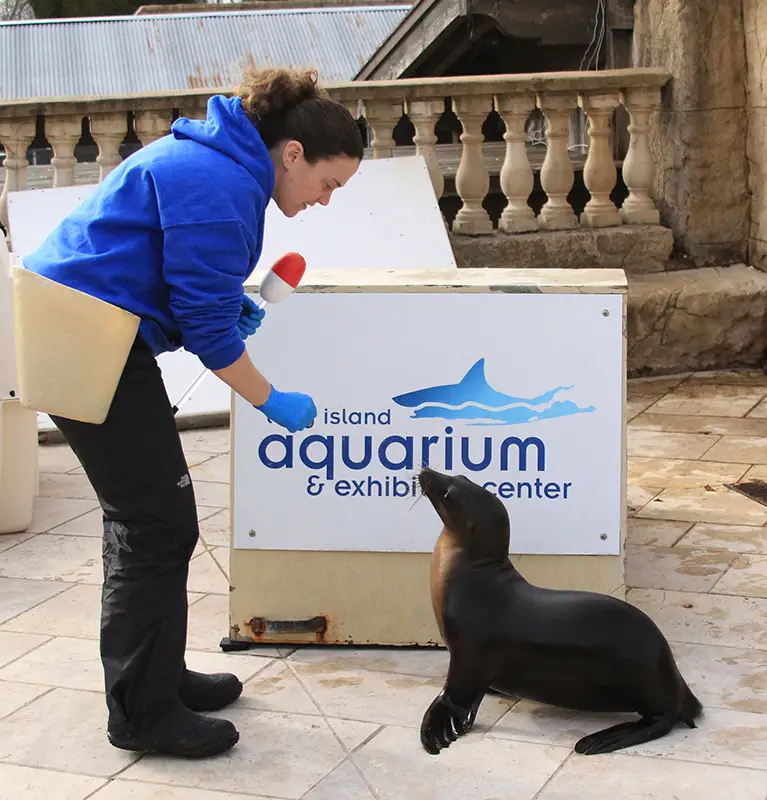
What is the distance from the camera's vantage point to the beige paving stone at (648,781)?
118 inches

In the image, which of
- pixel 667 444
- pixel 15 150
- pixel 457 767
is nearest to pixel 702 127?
pixel 667 444

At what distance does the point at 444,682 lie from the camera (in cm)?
370

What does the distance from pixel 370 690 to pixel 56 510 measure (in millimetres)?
2300

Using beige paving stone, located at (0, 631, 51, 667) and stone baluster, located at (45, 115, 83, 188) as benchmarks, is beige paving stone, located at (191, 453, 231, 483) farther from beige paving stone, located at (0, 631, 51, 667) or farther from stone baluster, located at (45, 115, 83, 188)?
stone baluster, located at (45, 115, 83, 188)

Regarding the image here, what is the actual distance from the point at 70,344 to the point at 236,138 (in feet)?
1.98

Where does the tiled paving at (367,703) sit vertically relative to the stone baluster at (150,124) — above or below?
below

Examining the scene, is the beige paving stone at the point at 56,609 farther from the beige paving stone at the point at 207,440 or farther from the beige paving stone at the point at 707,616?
the beige paving stone at the point at 207,440

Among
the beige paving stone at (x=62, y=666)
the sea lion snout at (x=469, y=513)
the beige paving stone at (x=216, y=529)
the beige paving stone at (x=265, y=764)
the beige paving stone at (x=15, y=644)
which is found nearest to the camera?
the beige paving stone at (x=265, y=764)

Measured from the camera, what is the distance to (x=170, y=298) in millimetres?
3027

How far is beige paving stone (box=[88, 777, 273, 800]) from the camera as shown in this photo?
120 inches

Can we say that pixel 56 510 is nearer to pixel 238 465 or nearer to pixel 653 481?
pixel 238 465

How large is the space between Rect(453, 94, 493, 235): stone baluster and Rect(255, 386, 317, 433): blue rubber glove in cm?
485

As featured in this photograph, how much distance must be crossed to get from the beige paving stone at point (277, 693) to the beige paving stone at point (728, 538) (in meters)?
1.78

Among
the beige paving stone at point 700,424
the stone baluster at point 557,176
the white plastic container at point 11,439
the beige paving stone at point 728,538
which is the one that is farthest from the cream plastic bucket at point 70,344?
the stone baluster at point 557,176
